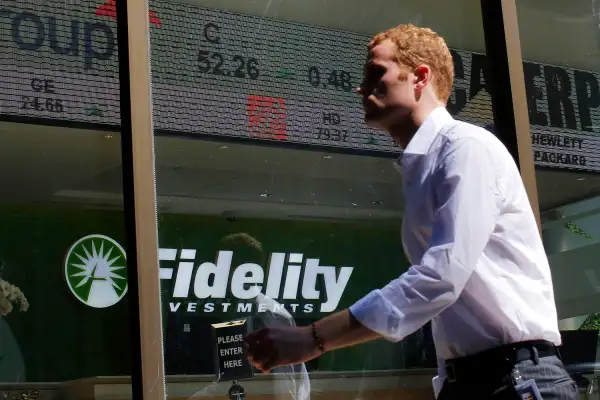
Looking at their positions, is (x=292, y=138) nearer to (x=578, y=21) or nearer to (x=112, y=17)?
(x=112, y=17)

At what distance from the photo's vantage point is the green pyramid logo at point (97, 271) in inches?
98.2

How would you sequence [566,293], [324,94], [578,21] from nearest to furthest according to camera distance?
[324,94] → [566,293] → [578,21]

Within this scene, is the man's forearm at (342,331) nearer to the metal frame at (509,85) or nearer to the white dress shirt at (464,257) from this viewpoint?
the white dress shirt at (464,257)

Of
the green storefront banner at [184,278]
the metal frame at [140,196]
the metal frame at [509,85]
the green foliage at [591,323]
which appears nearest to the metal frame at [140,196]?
the metal frame at [140,196]

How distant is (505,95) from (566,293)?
0.83m

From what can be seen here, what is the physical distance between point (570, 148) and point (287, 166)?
1172 mm

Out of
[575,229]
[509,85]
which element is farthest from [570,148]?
[509,85]

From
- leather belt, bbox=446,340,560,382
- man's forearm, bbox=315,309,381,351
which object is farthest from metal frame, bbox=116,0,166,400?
leather belt, bbox=446,340,560,382

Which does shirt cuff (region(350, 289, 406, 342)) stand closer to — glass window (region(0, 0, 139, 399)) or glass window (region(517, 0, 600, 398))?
glass window (region(0, 0, 139, 399))

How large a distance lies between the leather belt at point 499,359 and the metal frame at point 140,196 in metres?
0.85

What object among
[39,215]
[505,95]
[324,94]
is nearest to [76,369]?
[39,215]

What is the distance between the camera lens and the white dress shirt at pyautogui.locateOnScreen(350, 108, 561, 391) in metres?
1.49

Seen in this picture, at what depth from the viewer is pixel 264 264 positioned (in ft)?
9.14

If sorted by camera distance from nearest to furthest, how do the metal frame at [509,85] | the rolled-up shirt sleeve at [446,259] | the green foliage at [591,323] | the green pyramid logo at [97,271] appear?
the rolled-up shirt sleeve at [446,259] → the green pyramid logo at [97,271] → the metal frame at [509,85] → the green foliage at [591,323]
